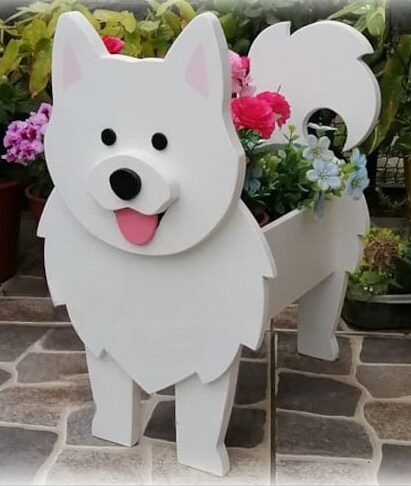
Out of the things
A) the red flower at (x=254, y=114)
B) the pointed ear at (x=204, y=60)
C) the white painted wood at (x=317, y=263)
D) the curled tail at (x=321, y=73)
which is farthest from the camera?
the curled tail at (x=321, y=73)

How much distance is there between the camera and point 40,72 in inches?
81.9

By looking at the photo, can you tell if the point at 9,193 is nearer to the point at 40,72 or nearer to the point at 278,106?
the point at 40,72

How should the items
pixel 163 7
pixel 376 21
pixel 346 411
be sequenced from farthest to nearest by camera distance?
pixel 163 7
pixel 376 21
pixel 346 411

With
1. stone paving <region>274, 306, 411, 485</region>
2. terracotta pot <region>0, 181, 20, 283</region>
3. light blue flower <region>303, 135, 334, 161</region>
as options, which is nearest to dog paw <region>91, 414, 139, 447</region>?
stone paving <region>274, 306, 411, 485</region>

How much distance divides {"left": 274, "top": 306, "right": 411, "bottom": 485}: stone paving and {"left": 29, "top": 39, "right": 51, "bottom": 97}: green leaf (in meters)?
0.84

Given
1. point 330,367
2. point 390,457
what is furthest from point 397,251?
point 390,457

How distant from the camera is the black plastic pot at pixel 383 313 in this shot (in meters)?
1.92

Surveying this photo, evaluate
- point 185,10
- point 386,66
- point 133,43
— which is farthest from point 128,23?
point 386,66

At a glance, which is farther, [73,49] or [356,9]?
[356,9]

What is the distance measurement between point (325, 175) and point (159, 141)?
357mm

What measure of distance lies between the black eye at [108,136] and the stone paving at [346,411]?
2.00ft

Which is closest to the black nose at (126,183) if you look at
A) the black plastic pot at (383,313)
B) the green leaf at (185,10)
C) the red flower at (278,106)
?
→ the red flower at (278,106)

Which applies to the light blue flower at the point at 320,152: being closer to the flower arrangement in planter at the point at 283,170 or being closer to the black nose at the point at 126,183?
the flower arrangement in planter at the point at 283,170

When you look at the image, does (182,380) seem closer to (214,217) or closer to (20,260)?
(214,217)
